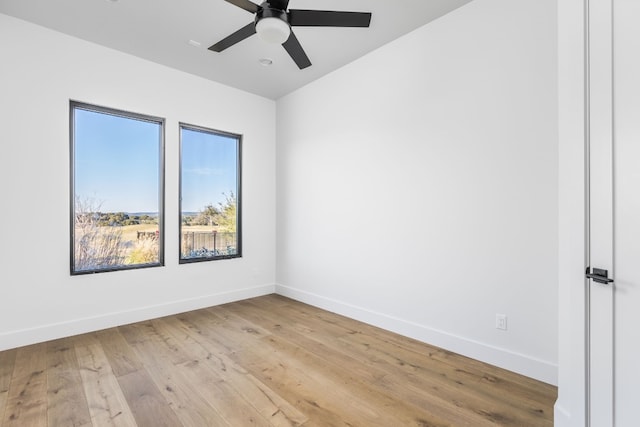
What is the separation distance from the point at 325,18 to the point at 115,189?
2.99 m

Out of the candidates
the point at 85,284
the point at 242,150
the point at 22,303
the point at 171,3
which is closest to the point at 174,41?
the point at 171,3

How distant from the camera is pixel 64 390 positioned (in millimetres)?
2143

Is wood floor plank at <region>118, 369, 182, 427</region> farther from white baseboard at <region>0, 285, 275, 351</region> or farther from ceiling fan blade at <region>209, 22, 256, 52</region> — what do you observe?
ceiling fan blade at <region>209, 22, 256, 52</region>

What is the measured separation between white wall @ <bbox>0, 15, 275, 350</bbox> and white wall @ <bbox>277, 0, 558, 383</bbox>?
187 centimetres

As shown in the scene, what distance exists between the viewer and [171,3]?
8.64ft

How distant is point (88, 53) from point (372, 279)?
3.95 metres

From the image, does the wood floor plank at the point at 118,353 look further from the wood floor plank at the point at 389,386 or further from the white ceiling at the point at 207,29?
the white ceiling at the point at 207,29

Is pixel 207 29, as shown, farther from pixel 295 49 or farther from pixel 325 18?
pixel 325 18

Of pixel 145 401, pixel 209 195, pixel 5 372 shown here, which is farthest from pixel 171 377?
pixel 209 195

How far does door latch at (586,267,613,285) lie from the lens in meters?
1.44

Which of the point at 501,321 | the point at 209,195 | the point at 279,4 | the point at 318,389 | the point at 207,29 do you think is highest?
the point at 207,29

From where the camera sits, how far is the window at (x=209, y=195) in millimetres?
4059

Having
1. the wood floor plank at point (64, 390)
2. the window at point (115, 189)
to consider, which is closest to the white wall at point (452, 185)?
the window at point (115, 189)

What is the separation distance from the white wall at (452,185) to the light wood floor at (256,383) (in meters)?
0.40
